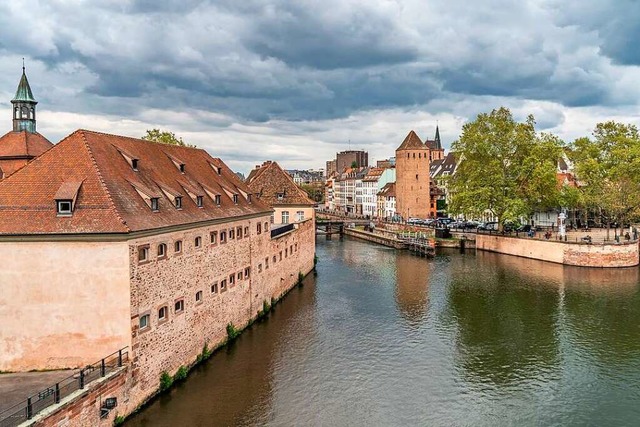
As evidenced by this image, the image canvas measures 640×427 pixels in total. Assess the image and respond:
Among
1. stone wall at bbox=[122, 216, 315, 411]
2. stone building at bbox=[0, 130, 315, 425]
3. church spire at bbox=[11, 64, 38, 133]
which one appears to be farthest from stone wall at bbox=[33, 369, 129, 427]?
church spire at bbox=[11, 64, 38, 133]

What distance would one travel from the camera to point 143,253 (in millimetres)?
18859

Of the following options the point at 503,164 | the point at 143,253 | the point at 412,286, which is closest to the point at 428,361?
the point at 143,253

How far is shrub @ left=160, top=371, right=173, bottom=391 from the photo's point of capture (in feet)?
65.5

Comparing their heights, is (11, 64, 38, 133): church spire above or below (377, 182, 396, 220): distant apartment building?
above

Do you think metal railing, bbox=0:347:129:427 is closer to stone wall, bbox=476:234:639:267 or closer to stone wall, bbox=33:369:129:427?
stone wall, bbox=33:369:129:427

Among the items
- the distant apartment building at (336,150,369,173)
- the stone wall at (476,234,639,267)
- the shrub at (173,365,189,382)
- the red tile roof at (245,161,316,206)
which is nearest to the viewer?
the shrub at (173,365,189,382)

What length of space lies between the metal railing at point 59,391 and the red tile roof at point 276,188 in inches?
1191

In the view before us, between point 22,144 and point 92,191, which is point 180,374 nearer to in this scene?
point 92,191

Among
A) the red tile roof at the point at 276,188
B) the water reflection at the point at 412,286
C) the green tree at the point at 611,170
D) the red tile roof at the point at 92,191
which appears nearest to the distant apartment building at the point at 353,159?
the green tree at the point at 611,170

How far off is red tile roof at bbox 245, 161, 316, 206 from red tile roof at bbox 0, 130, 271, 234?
23.1 meters

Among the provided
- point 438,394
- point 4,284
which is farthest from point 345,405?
point 4,284

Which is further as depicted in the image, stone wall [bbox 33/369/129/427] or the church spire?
the church spire

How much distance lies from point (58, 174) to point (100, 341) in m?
6.32

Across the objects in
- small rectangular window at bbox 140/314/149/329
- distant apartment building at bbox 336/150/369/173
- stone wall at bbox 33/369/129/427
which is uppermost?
distant apartment building at bbox 336/150/369/173
